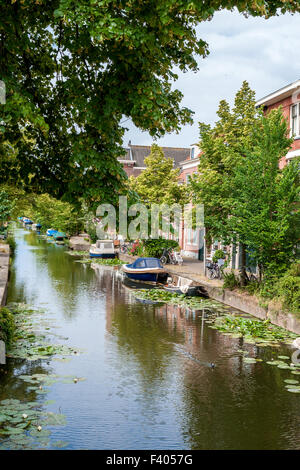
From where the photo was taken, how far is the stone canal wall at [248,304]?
17266 millimetres

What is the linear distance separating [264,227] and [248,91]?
9.88 meters

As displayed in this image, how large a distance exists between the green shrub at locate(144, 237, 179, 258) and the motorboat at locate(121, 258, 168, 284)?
7.12 metres

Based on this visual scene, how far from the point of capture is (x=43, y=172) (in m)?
12.0

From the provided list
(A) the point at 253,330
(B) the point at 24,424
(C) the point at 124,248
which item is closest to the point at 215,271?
(A) the point at 253,330

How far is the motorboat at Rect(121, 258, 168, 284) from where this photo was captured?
29422 millimetres

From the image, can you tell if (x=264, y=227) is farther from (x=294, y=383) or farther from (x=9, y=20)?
(x=9, y=20)

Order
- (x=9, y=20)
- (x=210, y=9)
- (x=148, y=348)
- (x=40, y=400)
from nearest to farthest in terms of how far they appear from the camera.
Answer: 1. (x=210, y=9)
2. (x=9, y=20)
3. (x=40, y=400)
4. (x=148, y=348)

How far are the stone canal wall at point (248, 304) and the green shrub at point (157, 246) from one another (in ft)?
25.7

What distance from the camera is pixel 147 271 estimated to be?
96.3ft

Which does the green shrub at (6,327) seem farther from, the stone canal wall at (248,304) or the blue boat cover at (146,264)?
the blue boat cover at (146,264)

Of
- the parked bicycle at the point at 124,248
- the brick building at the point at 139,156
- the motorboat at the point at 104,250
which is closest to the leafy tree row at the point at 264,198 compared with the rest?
the motorboat at the point at 104,250

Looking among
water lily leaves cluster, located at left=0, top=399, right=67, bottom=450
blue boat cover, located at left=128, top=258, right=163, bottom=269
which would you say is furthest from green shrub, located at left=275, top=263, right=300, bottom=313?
blue boat cover, located at left=128, top=258, right=163, bottom=269

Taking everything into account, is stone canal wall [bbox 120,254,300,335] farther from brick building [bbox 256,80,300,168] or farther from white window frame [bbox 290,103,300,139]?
white window frame [bbox 290,103,300,139]
